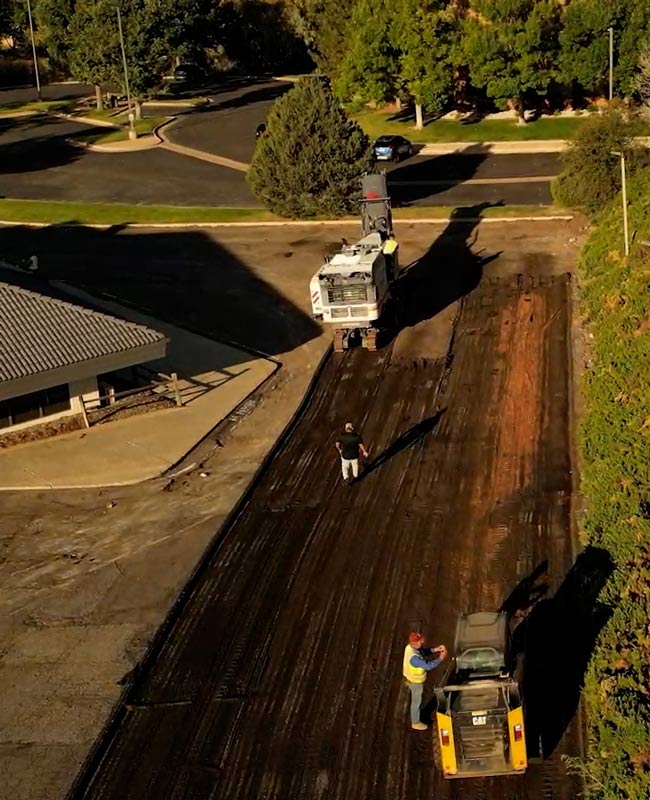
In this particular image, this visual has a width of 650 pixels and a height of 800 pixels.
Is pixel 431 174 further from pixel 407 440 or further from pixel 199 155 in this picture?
pixel 407 440

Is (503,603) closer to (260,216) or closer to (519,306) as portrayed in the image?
(519,306)

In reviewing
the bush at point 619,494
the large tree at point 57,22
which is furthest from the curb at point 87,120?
the bush at point 619,494

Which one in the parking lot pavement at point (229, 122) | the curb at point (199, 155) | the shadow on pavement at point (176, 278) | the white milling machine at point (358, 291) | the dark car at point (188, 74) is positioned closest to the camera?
the white milling machine at point (358, 291)

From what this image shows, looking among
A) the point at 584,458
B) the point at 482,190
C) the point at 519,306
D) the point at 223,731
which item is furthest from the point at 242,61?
the point at 223,731

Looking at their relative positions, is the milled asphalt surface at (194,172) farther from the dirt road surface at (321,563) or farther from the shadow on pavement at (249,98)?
the dirt road surface at (321,563)

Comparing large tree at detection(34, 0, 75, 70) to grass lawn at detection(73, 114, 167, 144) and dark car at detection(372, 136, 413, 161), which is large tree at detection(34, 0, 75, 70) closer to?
grass lawn at detection(73, 114, 167, 144)

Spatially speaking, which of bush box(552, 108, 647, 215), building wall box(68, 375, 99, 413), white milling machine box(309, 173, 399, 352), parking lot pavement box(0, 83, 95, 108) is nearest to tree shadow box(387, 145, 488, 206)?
bush box(552, 108, 647, 215)
